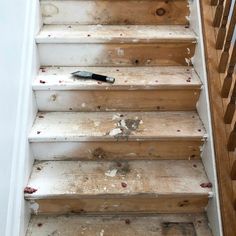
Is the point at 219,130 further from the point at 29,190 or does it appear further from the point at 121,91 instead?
the point at 29,190

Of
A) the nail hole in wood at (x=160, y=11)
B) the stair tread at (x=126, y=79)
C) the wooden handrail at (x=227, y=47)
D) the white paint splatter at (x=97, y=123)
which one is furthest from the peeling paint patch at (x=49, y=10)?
the wooden handrail at (x=227, y=47)

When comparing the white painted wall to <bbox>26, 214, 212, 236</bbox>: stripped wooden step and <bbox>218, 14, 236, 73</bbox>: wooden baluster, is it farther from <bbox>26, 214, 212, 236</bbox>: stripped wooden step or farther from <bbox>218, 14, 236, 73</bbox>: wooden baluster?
<bbox>218, 14, 236, 73</bbox>: wooden baluster

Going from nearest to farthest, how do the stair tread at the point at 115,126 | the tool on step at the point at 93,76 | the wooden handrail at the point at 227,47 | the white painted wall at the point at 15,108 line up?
the white painted wall at the point at 15,108, the wooden handrail at the point at 227,47, the stair tread at the point at 115,126, the tool on step at the point at 93,76

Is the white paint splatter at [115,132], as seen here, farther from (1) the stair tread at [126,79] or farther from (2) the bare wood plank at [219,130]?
(2) the bare wood plank at [219,130]

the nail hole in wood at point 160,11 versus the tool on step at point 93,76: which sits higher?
the nail hole in wood at point 160,11

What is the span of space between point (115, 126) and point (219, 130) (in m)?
0.53

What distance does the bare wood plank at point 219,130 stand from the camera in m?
1.46

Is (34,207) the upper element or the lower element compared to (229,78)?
lower

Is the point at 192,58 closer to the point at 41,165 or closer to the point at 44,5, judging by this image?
the point at 44,5

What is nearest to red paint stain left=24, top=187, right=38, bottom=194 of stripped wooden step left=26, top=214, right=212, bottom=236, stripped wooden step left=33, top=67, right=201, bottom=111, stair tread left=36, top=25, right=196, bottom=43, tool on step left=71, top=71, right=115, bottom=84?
stripped wooden step left=26, top=214, right=212, bottom=236

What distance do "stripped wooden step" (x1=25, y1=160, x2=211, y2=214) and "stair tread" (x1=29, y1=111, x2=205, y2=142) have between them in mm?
164

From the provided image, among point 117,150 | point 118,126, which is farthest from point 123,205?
point 118,126

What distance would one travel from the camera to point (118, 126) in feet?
5.74

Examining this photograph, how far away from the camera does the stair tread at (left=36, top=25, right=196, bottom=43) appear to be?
1834mm
